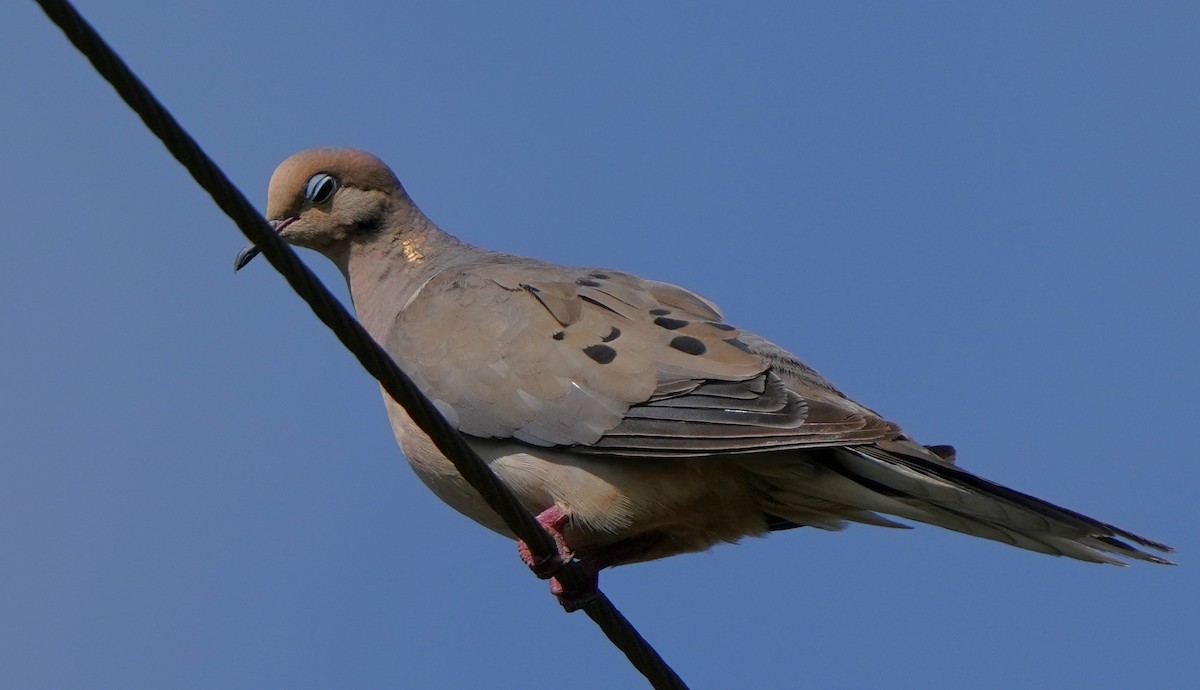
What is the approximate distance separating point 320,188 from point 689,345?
2147 mm

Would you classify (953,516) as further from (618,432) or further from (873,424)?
(618,432)

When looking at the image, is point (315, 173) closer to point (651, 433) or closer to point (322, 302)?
point (651, 433)

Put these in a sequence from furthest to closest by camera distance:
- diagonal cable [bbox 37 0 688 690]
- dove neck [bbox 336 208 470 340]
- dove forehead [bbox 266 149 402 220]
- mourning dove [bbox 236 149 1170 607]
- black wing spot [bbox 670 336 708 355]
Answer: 1. dove forehead [bbox 266 149 402 220]
2. dove neck [bbox 336 208 470 340]
3. black wing spot [bbox 670 336 708 355]
4. mourning dove [bbox 236 149 1170 607]
5. diagonal cable [bbox 37 0 688 690]

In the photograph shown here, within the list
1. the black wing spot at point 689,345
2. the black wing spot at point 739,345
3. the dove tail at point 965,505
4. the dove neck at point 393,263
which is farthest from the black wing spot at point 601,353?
the dove neck at point 393,263

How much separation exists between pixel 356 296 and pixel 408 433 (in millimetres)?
1356

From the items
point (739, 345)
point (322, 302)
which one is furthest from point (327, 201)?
point (322, 302)

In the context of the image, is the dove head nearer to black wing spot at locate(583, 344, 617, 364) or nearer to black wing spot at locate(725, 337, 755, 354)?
black wing spot at locate(583, 344, 617, 364)

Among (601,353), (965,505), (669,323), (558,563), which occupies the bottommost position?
(558,563)

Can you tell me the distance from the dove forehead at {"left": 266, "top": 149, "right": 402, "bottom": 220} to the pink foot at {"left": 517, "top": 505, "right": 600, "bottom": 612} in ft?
7.07

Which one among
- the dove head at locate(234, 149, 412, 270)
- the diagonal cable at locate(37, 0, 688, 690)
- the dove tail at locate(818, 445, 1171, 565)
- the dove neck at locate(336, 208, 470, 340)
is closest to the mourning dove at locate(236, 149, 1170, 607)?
the dove tail at locate(818, 445, 1171, 565)

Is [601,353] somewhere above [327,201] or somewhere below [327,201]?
below

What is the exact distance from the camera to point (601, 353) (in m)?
5.20

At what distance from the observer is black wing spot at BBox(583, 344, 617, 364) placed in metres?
5.16

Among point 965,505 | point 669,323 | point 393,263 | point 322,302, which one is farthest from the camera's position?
point 393,263
